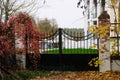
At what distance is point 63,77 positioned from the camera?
16688 millimetres

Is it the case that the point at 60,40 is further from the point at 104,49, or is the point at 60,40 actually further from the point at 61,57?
the point at 104,49

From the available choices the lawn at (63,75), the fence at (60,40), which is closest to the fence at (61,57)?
the fence at (60,40)

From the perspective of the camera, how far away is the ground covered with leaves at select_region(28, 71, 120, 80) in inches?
633

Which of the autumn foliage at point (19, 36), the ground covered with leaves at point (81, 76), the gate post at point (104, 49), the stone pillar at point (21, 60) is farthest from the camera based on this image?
the stone pillar at point (21, 60)

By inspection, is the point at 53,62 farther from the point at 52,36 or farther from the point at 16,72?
the point at 16,72

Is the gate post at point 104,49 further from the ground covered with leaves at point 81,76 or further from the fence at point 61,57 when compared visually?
the fence at point 61,57

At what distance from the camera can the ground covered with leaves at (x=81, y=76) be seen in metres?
16.1

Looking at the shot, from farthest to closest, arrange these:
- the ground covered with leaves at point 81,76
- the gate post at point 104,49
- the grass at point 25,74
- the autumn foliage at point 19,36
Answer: the gate post at point 104,49, the autumn foliage at point 19,36, the ground covered with leaves at point 81,76, the grass at point 25,74

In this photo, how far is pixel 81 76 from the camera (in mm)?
16703

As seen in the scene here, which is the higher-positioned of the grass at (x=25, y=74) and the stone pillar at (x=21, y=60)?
the stone pillar at (x=21, y=60)

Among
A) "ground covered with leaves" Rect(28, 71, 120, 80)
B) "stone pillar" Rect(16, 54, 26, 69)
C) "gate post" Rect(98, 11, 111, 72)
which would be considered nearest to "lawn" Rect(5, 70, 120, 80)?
"ground covered with leaves" Rect(28, 71, 120, 80)

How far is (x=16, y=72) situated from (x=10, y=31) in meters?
1.71

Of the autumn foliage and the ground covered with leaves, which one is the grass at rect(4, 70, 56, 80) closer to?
the ground covered with leaves

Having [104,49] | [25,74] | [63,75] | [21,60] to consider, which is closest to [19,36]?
[21,60]
